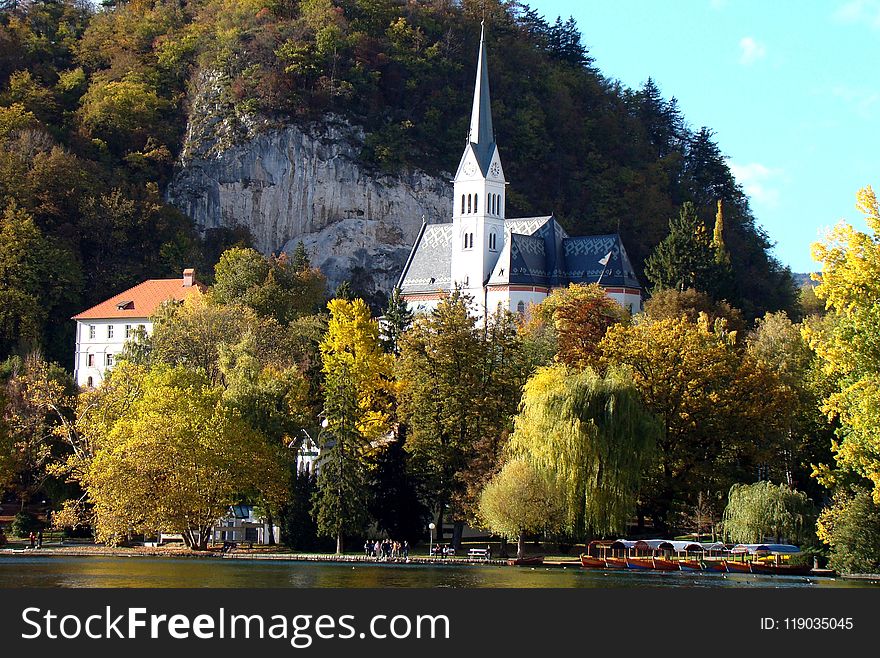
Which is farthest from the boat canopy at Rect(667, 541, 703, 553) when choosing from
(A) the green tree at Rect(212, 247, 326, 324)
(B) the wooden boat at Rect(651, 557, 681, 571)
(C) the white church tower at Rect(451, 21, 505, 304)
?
(C) the white church tower at Rect(451, 21, 505, 304)

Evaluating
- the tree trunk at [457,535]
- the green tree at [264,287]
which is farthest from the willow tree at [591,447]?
the green tree at [264,287]

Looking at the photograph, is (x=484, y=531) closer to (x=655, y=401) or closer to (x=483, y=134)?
(x=655, y=401)

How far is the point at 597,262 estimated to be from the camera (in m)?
126

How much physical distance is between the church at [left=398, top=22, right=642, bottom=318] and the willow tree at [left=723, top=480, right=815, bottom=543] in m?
58.1

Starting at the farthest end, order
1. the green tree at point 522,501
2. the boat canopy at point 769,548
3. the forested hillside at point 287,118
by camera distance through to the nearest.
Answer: the forested hillside at point 287,118 < the green tree at point 522,501 < the boat canopy at point 769,548

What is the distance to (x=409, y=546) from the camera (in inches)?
2943

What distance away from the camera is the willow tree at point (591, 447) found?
2630 inches

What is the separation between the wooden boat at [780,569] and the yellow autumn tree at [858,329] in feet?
20.2

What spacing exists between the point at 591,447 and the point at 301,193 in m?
77.9

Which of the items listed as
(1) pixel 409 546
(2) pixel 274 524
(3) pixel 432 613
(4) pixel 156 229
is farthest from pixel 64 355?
(3) pixel 432 613

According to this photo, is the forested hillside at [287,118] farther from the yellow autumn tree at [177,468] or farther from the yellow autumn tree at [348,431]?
the yellow autumn tree at [177,468]

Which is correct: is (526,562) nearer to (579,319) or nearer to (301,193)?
(579,319)

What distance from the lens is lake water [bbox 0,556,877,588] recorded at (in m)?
53.2

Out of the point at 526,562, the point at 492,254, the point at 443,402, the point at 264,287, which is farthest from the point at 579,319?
the point at 492,254
